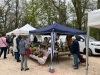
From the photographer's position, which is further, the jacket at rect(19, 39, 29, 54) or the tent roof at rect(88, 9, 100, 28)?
the jacket at rect(19, 39, 29, 54)

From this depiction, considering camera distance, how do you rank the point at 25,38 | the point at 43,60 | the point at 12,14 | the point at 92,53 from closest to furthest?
the point at 25,38 → the point at 43,60 → the point at 92,53 → the point at 12,14

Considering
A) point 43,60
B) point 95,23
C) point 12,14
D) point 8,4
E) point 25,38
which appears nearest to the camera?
point 95,23

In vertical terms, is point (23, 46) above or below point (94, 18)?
below

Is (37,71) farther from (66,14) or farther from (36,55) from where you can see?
(66,14)

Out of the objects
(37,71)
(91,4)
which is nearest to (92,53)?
(37,71)

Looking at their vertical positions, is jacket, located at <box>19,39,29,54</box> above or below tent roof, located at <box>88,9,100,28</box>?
below

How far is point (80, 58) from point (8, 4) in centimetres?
2746

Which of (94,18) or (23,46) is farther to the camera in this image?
(23,46)

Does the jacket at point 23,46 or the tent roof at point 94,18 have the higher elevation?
the tent roof at point 94,18

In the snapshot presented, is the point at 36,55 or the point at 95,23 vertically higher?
the point at 95,23

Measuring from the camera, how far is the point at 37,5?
28.3m

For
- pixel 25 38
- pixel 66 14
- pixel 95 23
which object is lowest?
pixel 25 38

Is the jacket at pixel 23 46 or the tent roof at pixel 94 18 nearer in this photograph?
the tent roof at pixel 94 18

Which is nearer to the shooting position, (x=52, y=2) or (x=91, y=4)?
(x=91, y=4)
